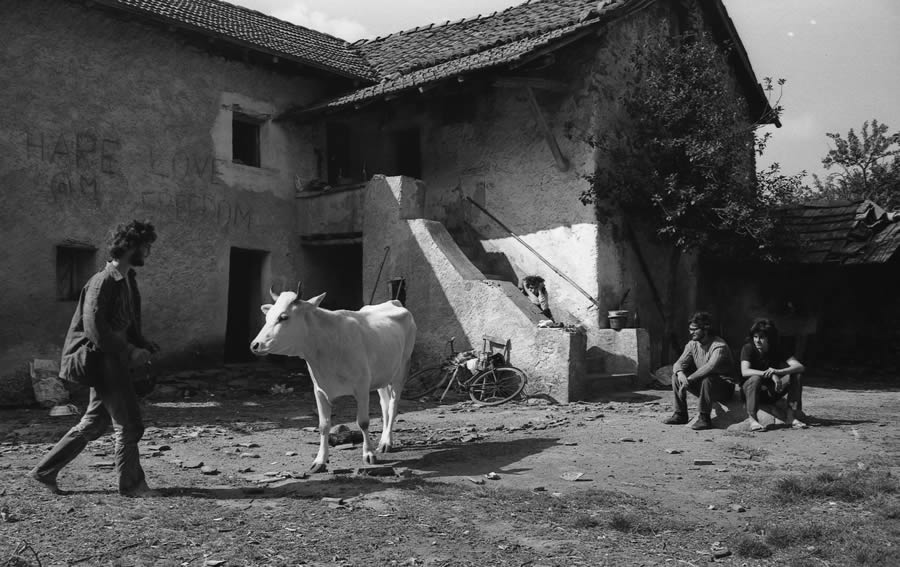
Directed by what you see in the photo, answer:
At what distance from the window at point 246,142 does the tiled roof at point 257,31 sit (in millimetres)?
1590

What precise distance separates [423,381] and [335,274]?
4636 millimetres

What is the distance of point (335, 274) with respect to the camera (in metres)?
17.6

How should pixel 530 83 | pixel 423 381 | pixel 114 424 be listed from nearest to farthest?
1. pixel 114 424
2. pixel 423 381
3. pixel 530 83

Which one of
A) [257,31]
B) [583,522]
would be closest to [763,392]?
[583,522]

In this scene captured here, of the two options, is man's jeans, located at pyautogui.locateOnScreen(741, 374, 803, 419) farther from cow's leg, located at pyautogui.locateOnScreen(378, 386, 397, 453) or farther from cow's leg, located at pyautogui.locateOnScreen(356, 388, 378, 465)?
cow's leg, located at pyautogui.locateOnScreen(356, 388, 378, 465)

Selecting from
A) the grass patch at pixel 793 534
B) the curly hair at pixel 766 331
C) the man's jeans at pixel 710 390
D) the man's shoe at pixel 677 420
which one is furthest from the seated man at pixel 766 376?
the grass patch at pixel 793 534

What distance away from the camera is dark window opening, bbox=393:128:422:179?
57.4ft

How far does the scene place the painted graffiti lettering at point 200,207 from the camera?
14586 millimetres

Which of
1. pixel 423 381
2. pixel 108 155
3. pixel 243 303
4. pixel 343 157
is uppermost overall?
pixel 343 157

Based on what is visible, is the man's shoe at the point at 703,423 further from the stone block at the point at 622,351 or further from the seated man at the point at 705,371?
the stone block at the point at 622,351

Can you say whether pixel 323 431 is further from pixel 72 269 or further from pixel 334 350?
pixel 72 269

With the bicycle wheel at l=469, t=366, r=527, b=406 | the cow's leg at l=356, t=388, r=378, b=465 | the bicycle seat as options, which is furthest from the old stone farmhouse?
the cow's leg at l=356, t=388, r=378, b=465

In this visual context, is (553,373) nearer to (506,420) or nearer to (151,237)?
(506,420)

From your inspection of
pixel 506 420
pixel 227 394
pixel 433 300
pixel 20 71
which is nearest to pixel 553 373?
pixel 506 420
